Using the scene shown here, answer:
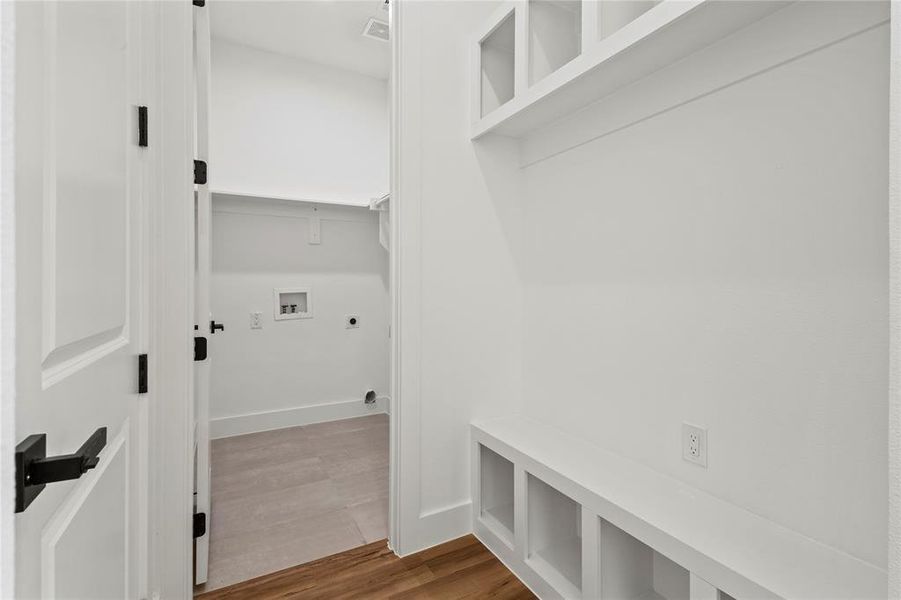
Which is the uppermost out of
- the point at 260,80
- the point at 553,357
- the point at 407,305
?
the point at 260,80

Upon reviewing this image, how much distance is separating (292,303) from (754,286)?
115 inches

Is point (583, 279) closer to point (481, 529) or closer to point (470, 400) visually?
point (470, 400)

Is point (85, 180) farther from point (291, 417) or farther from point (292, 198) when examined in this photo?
point (291, 417)

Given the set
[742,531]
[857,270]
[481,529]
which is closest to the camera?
[857,270]

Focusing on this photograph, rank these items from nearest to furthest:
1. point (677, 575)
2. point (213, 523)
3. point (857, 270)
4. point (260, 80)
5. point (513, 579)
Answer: point (857, 270), point (677, 575), point (513, 579), point (213, 523), point (260, 80)

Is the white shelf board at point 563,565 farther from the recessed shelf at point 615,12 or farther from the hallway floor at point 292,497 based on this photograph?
the recessed shelf at point 615,12

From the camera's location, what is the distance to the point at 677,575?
1335 mm

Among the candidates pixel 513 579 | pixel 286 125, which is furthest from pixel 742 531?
pixel 286 125

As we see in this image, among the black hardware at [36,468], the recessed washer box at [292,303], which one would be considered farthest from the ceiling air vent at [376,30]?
the black hardware at [36,468]

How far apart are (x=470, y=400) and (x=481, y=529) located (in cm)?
54

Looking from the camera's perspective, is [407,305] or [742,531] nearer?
[742,531]

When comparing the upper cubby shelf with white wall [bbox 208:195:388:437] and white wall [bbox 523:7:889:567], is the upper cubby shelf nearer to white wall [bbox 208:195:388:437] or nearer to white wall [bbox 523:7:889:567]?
white wall [bbox 523:7:889:567]

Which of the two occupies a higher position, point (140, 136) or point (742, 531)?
point (140, 136)

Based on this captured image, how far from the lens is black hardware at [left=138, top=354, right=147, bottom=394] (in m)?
1.13
